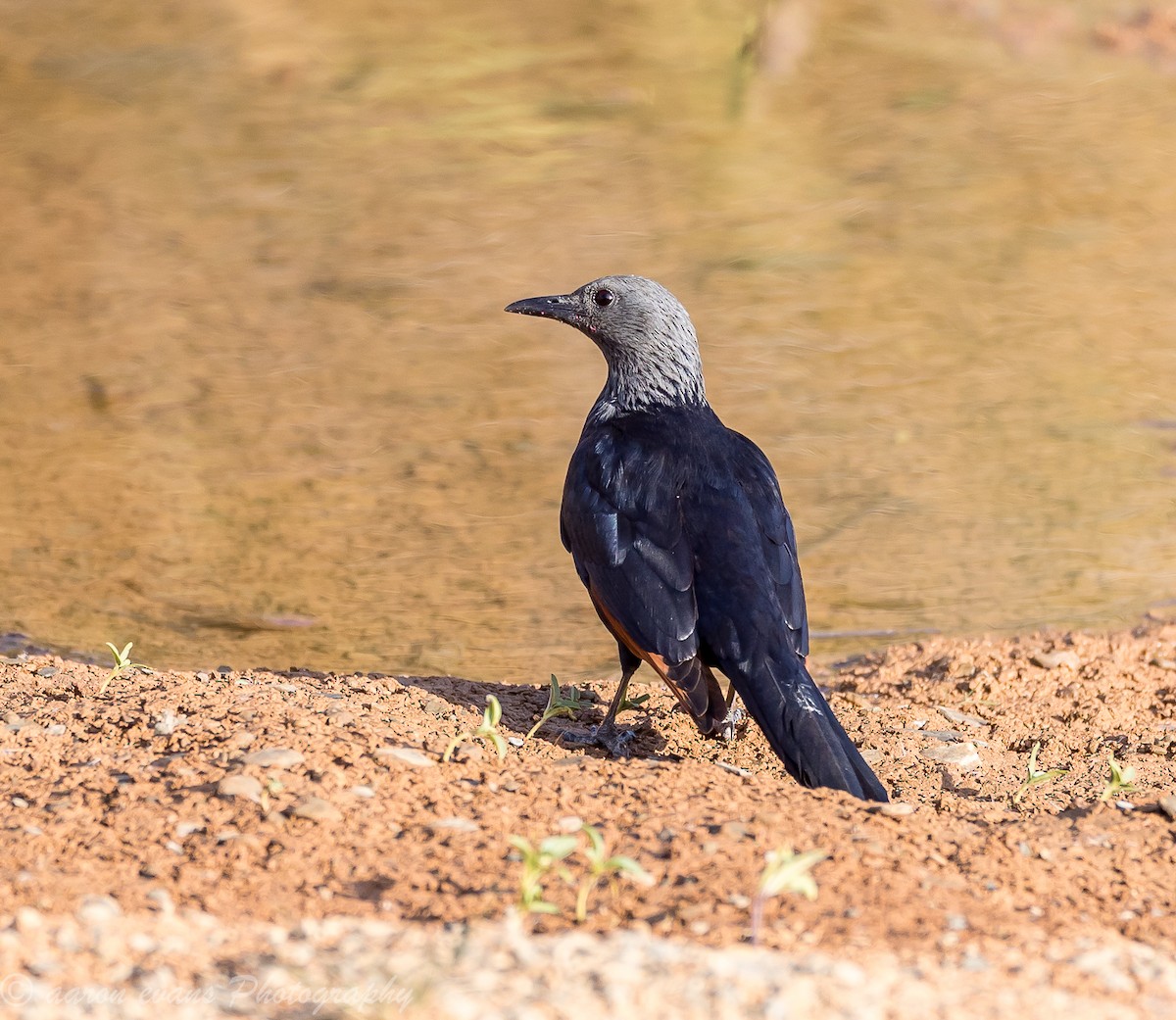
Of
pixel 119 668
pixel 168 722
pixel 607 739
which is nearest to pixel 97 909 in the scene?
pixel 168 722

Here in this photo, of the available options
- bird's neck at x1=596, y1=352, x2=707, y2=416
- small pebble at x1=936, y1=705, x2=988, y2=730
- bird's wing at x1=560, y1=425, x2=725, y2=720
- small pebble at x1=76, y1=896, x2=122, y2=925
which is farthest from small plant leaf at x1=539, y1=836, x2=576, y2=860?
bird's neck at x1=596, y1=352, x2=707, y2=416

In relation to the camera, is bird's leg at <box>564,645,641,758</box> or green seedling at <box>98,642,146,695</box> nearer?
green seedling at <box>98,642,146,695</box>

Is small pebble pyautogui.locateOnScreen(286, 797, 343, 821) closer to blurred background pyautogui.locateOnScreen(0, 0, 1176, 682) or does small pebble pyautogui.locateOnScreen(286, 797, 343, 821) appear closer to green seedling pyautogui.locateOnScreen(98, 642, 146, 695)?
green seedling pyautogui.locateOnScreen(98, 642, 146, 695)

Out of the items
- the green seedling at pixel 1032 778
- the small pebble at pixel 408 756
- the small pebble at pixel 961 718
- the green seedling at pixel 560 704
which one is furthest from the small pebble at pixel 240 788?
the small pebble at pixel 961 718

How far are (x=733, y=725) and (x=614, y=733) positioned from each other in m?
0.41

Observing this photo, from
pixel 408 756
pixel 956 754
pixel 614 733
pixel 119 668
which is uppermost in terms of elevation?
pixel 408 756

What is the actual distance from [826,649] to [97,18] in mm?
14144

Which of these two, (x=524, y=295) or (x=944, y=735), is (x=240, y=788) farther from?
(x=524, y=295)

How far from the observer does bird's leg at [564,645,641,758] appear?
5199 mm

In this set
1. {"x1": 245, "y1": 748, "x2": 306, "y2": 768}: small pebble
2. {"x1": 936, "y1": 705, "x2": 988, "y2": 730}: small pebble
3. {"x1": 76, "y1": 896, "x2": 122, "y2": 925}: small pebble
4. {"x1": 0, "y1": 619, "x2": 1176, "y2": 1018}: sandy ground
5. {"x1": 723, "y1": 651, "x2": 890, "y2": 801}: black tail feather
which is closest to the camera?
{"x1": 0, "y1": 619, "x2": 1176, "y2": 1018}: sandy ground

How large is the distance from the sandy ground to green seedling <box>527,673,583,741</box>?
2.4 inches

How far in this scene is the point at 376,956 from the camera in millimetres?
2988

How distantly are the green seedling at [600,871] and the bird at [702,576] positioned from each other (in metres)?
1.03

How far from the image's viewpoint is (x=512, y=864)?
11.8 ft
